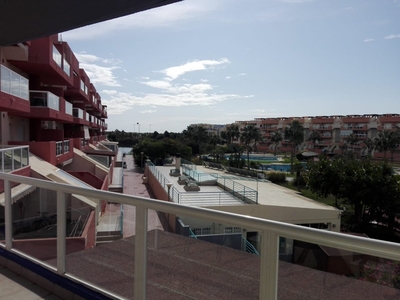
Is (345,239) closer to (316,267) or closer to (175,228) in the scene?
(316,267)

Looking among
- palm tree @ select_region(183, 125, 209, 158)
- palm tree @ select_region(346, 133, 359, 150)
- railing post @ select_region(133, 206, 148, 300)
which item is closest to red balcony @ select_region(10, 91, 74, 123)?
railing post @ select_region(133, 206, 148, 300)

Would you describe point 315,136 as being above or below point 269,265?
above

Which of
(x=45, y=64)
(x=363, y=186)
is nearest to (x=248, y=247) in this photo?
(x=45, y=64)

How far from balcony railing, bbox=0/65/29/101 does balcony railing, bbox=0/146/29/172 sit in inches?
93.4

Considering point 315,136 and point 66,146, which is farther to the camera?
point 315,136

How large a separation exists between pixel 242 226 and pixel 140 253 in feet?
3.16

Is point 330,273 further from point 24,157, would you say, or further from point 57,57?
point 57,57

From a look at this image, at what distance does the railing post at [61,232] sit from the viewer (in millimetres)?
3338

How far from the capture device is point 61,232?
335 centimetres

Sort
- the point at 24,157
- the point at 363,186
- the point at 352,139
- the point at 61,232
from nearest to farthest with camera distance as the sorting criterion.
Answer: the point at 61,232
the point at 24,157
the point at 363,186
the point at 352,139

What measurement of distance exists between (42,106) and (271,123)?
99.3m

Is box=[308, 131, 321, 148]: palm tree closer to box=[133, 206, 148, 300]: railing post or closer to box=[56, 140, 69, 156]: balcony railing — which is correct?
box=[56, 140, 69, 156]: balcony railing

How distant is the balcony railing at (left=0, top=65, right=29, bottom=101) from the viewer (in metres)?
11.7

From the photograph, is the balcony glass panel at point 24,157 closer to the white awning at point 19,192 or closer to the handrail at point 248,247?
the white awning at point 19,192
